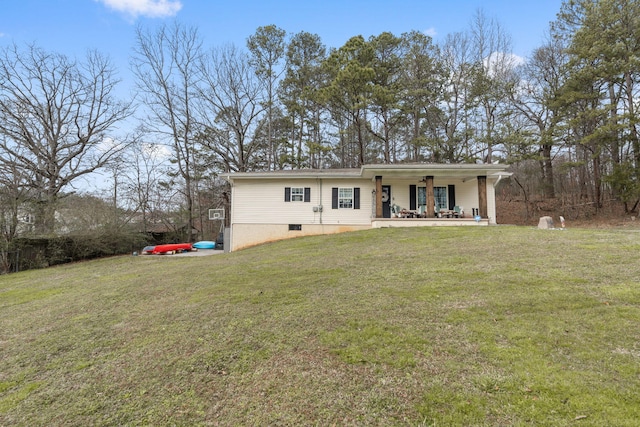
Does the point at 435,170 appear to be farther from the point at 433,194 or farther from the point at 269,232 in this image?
the point at 269,232

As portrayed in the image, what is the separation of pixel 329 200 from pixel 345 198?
74cm

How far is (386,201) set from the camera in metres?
13.8

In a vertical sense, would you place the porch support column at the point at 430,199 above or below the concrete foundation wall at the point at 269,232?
above

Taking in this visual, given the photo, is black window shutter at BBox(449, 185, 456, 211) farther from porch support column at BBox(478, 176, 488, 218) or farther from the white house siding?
the white house siding

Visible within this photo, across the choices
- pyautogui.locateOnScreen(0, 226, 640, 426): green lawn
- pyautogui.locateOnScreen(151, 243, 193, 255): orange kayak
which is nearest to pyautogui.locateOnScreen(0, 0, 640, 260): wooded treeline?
pyautogui.locateOnScreen(151, 243, 193, 255): orange kayak

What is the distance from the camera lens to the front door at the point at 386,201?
13.6 m

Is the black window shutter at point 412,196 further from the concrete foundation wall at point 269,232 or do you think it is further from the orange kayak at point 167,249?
the orange kayak at point 167,249

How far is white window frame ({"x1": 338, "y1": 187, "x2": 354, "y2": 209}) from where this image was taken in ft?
44.8

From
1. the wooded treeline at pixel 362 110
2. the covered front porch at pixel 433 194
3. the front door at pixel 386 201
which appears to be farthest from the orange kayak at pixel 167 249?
the front door at pixel 386 201

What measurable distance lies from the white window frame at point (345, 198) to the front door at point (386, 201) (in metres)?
1.47

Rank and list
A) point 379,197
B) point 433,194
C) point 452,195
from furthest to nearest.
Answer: point 452,195
point 433,194
point 379,197

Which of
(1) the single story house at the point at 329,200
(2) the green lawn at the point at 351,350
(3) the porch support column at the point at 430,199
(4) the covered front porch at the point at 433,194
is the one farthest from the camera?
(1) the single story house at the point at 329,200

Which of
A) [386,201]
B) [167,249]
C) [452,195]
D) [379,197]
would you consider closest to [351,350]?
[379,197]

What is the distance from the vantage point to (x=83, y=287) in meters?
7.42
